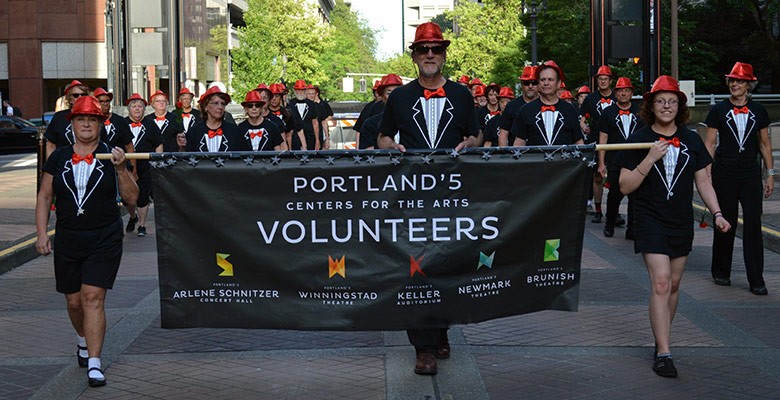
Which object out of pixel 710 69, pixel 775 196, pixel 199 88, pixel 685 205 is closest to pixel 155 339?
pixel 685 205

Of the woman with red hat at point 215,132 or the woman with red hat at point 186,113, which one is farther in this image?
the woman with red hat at point 186,113

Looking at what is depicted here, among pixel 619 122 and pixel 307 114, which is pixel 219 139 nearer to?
pixel 619 122

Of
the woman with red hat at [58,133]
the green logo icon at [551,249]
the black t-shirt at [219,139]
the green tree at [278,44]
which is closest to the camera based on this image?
the green logo icon at [551,249]

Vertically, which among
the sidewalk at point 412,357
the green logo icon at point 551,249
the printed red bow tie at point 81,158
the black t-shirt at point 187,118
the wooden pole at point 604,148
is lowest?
the sidewalk at point 412,357

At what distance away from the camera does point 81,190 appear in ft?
23.1

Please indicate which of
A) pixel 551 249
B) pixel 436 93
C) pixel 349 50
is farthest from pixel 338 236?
pixel 349 50

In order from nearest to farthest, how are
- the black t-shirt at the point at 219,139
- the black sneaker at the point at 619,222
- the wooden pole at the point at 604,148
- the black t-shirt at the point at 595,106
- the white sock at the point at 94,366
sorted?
the wooden pole at the point at 604,148, the white sock at the point at 94,366, the black t-shirt at the point at 219,139, the black t-shirt at the point at 595,106, the black sneaker at the point at 619,222

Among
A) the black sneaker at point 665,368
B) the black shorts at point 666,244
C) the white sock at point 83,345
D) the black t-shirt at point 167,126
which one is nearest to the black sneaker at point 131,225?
the black t-shirt at point 167,126

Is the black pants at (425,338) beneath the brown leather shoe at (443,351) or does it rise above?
above

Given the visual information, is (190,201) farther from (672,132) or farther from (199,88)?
(199,88)

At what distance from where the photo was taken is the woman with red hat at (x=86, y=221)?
277 inches

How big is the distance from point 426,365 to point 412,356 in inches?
24.2

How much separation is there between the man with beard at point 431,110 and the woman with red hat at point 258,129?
410cm

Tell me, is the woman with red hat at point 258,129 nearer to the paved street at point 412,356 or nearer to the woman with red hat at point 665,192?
the paved street at point 412,356
